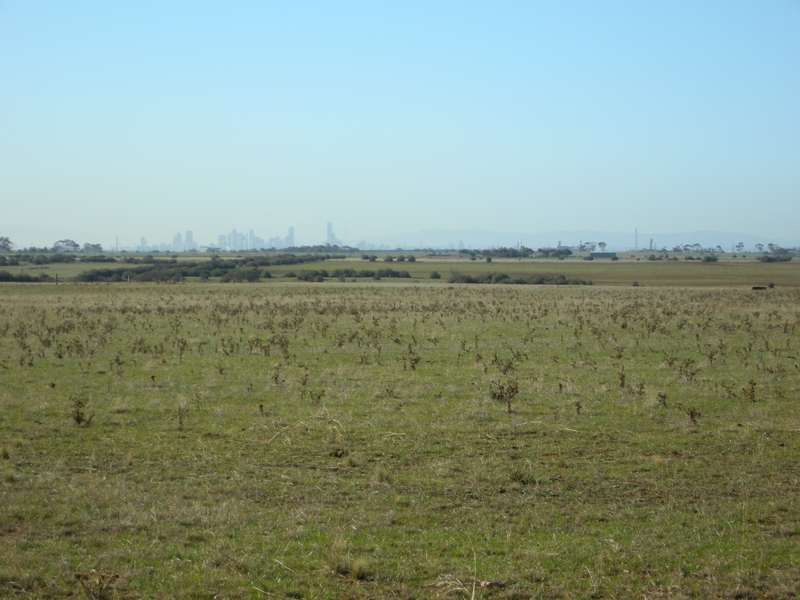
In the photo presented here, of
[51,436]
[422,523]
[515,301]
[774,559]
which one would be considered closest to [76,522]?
[422,523]

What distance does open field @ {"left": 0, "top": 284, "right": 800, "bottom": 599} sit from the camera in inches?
271

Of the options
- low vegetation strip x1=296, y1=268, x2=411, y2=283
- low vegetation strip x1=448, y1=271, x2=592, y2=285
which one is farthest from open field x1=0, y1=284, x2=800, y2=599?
low vegetation strip x1=296, y1=268, x2=411, y2=283

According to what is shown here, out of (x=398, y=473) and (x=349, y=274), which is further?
(x=349, y=274)

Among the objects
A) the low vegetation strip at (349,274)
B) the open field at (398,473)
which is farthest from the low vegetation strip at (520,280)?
the open field at (398,473)

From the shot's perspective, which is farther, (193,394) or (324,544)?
(193,394)

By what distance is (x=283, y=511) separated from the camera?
8734 mm

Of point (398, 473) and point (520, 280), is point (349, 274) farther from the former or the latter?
point (398, 473)

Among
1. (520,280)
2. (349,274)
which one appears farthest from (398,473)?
(349,274)

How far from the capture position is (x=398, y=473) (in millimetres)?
10531

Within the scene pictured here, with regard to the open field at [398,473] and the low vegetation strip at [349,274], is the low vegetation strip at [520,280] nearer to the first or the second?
the low vegetation strip at [349,274]

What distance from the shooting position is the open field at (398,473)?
22.6ft

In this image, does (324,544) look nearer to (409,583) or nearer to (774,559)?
(409,583)

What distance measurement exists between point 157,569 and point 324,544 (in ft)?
5.78

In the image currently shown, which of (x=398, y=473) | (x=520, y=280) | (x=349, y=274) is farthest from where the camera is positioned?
(x=349, y=274)
